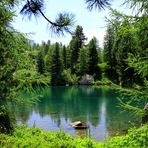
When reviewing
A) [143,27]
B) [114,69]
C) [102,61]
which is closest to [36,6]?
[143,27]

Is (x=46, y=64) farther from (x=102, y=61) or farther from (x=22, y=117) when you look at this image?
(x=22, y=117)

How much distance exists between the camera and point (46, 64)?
290 feet

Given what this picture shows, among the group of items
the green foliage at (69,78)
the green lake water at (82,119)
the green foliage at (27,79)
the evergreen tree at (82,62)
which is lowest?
the green lake water at (82,119)

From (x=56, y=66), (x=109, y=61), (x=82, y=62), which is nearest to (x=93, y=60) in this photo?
(x=82, y=62)

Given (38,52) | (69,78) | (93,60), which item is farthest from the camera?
(93,60)

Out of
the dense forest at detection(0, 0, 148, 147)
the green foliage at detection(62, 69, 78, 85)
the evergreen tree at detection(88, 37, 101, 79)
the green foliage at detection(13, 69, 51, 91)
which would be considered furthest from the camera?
the evergreen tree at detection(88, 37, 101, 79)

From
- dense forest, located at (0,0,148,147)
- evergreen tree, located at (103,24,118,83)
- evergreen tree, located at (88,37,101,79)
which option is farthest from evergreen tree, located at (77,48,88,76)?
dense forest, located at (0,0,148,147)

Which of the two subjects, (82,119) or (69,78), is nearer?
(82,119)

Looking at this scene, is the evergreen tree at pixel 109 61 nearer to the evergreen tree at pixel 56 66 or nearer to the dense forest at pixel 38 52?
the evergreen tree at pixel 56 66

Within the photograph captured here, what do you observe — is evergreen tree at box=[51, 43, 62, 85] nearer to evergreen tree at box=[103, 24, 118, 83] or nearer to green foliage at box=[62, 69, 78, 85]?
green foliage at box=[62, 69, 78, 85]

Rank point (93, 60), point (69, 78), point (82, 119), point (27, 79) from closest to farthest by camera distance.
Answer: point (27, 79) → point (82, 119) → point (69, 78) → point (93, 60)

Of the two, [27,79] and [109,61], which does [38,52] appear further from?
[109,61]

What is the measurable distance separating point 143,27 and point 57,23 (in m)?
1.39

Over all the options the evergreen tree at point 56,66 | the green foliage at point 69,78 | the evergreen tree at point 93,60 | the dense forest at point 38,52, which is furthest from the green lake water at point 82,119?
the evergreen tree at point 93,60
